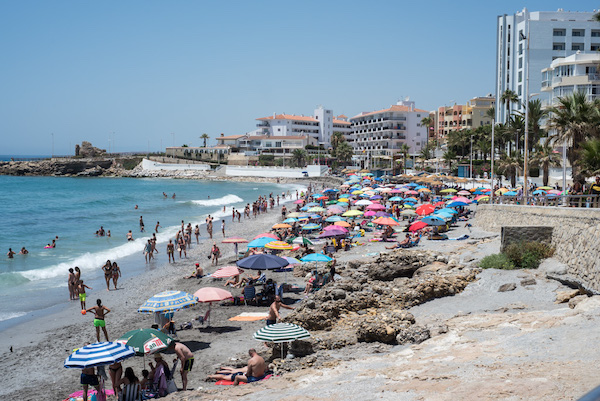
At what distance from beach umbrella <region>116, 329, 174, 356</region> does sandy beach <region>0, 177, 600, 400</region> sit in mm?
850

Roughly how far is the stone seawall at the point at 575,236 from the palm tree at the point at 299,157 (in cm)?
9167

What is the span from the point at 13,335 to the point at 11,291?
6.09 metres

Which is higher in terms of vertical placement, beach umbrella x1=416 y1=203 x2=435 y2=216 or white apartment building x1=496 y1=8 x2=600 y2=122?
white apartment building x1=496 y1=8 x2=600 y2=122

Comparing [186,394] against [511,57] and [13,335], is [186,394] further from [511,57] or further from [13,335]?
[511,57]

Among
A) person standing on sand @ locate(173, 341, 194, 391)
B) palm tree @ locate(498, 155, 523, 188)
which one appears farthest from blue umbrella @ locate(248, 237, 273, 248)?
palm tree @ locate(498, 155, 523, 188)

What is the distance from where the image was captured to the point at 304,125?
425 feet

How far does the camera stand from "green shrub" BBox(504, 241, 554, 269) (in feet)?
45.0

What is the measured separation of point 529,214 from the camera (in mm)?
16531

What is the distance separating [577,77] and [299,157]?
216ft

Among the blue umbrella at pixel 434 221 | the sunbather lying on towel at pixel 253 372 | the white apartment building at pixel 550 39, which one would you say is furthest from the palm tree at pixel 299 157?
the sunbather lying on towel at pixel 253 372

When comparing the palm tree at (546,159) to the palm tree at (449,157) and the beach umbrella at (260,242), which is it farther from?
the palm tree at (449,157)

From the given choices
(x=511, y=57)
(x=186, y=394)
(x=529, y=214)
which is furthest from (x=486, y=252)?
(x=511, y=57)

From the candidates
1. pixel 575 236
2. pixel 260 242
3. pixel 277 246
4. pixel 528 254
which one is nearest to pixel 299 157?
pixel 260 242

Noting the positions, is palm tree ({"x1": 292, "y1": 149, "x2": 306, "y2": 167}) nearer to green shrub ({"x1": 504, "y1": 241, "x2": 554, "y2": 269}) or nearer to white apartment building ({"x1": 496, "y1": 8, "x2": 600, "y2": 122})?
white apartment building ({"x1": 496, "y1": 8, "x2": 600, "y2": 122})
